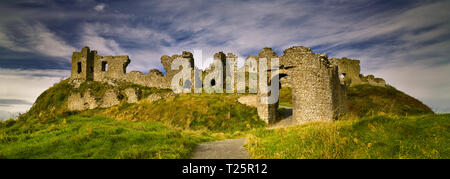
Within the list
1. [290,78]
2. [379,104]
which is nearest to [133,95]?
[290,78]

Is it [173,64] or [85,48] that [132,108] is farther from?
A: [85,48]

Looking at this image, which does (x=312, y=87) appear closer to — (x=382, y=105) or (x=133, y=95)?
(x=382, y=105)

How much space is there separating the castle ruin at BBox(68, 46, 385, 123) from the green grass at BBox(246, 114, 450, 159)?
6547mm

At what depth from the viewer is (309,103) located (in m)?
15.0

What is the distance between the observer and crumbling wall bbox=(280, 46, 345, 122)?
14.8 meters

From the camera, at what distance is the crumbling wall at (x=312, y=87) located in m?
14.8

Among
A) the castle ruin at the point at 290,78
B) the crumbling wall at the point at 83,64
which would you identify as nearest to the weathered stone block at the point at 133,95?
the castle ruin at the point at 290,78

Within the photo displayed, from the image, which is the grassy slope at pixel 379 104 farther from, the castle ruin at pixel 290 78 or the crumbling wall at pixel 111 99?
the crumbling wall at pixel 111 99

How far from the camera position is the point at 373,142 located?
21.7 ft

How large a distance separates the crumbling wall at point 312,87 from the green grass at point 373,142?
6.32m

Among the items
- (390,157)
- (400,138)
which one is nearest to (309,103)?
(400,138)

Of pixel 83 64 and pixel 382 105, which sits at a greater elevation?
pixel 83 64

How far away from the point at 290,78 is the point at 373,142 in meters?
14.5
